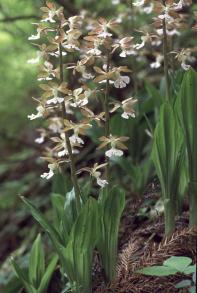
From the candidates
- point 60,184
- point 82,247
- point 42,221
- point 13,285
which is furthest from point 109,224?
point 13,285

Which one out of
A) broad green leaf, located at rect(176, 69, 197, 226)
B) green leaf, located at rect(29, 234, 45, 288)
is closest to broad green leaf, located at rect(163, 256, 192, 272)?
broad green leaf, located at rect(176, 69, 197, 226)

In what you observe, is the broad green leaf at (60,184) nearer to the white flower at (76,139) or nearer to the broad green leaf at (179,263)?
the white flower at (76,139)

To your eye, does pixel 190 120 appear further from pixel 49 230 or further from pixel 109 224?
pixel 49 230

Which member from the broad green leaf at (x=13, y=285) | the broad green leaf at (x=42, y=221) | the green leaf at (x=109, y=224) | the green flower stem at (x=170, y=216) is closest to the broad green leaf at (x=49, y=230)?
the broad green leaf at (x=42, y=221)

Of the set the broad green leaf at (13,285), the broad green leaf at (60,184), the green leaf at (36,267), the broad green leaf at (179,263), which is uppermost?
the broad green leaf at (179,263)

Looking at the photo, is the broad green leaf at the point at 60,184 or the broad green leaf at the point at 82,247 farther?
the broad green leaf at the point at 60,184

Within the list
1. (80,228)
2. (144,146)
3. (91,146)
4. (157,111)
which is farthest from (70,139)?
(91,146)
